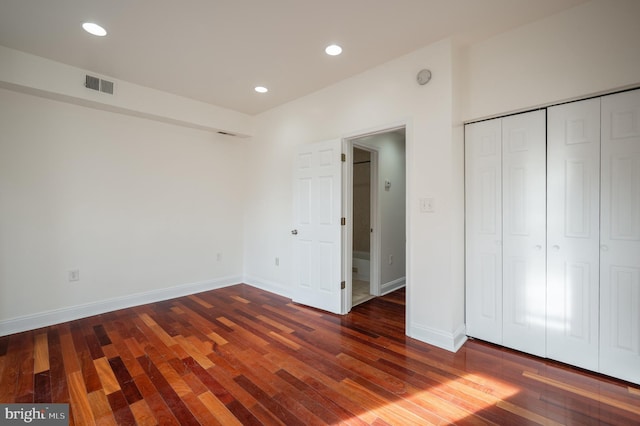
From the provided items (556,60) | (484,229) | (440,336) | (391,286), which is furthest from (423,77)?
(391,286)

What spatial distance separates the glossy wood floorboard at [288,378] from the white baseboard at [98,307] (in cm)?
12

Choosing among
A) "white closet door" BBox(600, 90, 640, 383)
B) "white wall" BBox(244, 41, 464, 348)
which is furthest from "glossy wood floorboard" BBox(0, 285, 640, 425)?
"white wall" BBox(244, 41, 464, 348)

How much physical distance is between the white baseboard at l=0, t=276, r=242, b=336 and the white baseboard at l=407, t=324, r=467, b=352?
310 cm

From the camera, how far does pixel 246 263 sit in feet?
16.1

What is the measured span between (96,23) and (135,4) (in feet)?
1.68

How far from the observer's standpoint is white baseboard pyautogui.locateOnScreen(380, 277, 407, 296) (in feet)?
14.0

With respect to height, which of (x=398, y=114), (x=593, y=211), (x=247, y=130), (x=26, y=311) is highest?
(x=247, y=130)

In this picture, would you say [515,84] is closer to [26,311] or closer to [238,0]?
[238,0]

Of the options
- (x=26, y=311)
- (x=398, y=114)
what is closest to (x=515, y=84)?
(x=398, y=114)

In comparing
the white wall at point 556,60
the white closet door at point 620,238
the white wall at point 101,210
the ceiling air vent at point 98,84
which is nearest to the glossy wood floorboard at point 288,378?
the white closet door at point 620,238

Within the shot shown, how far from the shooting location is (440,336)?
263 cm

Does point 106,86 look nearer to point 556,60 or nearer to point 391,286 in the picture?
point 556,60

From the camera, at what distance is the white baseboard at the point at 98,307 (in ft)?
9.69

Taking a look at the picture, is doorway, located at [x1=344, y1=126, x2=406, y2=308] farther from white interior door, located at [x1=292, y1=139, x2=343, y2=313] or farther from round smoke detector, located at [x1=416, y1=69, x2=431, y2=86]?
round smoke detector, located at [x1=416, y1=69, x2=431, y2=86]
